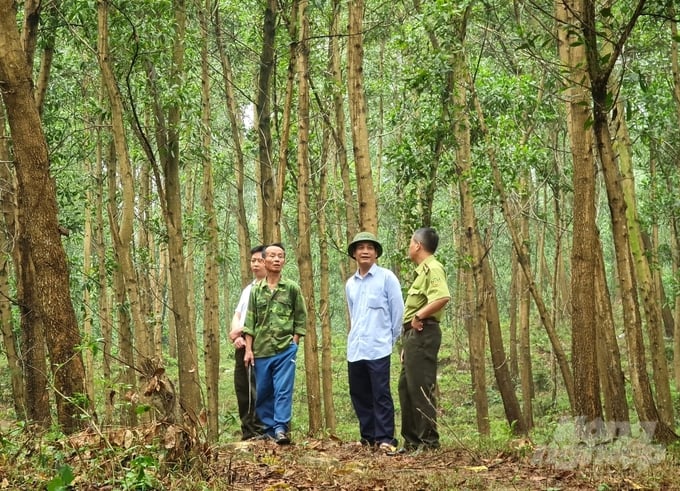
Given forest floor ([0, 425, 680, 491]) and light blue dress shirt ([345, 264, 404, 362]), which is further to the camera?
light blue dress shirt ([345, 264, 404, 362])

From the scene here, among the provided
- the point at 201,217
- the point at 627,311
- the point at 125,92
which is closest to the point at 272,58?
the point at 125,92

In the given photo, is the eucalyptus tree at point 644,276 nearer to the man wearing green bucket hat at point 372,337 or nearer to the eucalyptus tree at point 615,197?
the eucalyptus tree at point 615,197

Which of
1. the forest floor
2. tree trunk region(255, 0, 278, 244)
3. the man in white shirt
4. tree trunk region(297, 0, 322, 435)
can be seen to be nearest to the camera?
the forest floor

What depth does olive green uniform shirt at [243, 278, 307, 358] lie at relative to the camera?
7141 mm

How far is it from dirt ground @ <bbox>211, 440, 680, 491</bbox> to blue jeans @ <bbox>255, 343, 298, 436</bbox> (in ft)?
2.69

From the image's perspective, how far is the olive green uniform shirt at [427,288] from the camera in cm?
623

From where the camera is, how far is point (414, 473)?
5.02 metres

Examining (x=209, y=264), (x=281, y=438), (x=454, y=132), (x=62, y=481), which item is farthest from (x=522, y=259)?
(x=62, y=481)

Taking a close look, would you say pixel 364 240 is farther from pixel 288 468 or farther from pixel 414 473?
pixel 414 473

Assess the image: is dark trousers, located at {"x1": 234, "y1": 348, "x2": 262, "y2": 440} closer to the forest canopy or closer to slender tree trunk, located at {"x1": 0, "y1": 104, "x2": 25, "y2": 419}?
the forest canopy

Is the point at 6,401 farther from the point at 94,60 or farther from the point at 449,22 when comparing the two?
the point at 449,22

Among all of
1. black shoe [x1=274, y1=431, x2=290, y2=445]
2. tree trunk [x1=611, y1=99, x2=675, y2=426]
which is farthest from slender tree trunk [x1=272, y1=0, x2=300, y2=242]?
tree trunk [x1=611, y1=99, x2=675, y2=426]

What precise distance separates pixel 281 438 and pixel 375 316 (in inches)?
51.2

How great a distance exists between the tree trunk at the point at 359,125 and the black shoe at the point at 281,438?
203 cm
